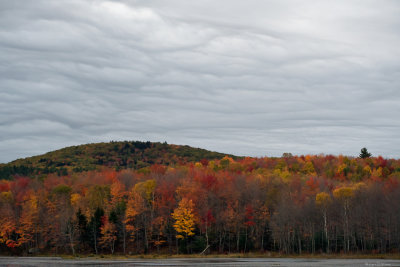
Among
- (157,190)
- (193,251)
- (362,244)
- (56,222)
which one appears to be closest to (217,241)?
(193,251)

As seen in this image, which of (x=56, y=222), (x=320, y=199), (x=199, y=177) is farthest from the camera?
Answer: (x=199, y=177)

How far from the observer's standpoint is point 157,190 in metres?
134

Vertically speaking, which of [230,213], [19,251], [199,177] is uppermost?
[199,177]

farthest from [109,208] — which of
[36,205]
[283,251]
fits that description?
[283,251]

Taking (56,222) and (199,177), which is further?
(199,177)

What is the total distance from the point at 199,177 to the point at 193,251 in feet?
102

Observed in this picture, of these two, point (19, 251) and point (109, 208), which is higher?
point (109, 208)

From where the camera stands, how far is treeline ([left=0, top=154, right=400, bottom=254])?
114 metres

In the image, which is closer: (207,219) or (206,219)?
(206,219)

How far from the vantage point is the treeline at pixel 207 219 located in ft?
374

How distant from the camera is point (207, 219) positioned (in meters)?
118

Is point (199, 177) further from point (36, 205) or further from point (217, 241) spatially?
point (36, 205)

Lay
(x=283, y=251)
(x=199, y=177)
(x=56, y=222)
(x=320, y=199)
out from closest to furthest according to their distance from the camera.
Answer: (x=283, y=251), (x=320, y=199), (x=56, y=222), (x=199, y=177)

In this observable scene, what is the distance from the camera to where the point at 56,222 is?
130 meters
